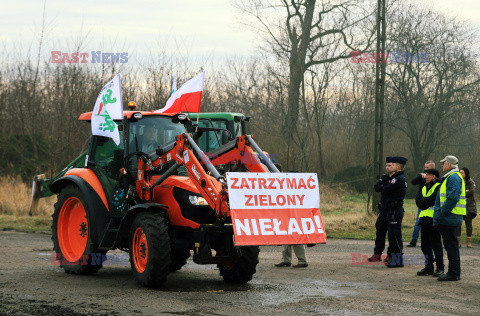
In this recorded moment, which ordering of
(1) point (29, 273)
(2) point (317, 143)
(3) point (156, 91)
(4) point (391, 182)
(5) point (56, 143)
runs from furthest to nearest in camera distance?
(2) point (317, 143), (3) point (156, 91), (5) point (56, 143), (4) point (391, 182), (1) point (29, 273)

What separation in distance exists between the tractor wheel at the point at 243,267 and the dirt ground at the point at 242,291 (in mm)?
188

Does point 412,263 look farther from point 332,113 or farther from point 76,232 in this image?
point 332,113

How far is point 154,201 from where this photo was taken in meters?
Answer: 9.84

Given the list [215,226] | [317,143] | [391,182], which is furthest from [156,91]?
[215,226]

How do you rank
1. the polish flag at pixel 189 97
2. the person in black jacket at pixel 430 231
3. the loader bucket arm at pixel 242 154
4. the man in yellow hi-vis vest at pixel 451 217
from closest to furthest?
the loader bucket arm at pixel 242 154, the man in yellow hi-vis vest at pixel 451 217, the person in black jacket at pixel 430 231, the polish flag at pixel 189 97

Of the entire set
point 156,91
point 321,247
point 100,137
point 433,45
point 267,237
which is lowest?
point 321,247

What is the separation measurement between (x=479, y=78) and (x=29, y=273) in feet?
106

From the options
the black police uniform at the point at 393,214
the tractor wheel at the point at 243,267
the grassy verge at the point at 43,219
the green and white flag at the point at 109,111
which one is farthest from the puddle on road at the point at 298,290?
the grassy verge at the point at 43,219

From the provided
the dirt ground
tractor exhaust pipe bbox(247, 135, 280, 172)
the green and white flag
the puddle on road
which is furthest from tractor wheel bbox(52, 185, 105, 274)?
tractor exhaust pipe bbox(247, 135, 280, 172)

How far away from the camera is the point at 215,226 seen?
891cm

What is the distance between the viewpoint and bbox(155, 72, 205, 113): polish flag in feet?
36.8

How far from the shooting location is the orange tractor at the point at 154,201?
29.4 feet

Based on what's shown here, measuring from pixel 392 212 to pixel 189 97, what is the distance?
4342 mm

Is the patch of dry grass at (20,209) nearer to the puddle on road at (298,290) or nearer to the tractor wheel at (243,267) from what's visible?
the tractor wheel at (243,267)
